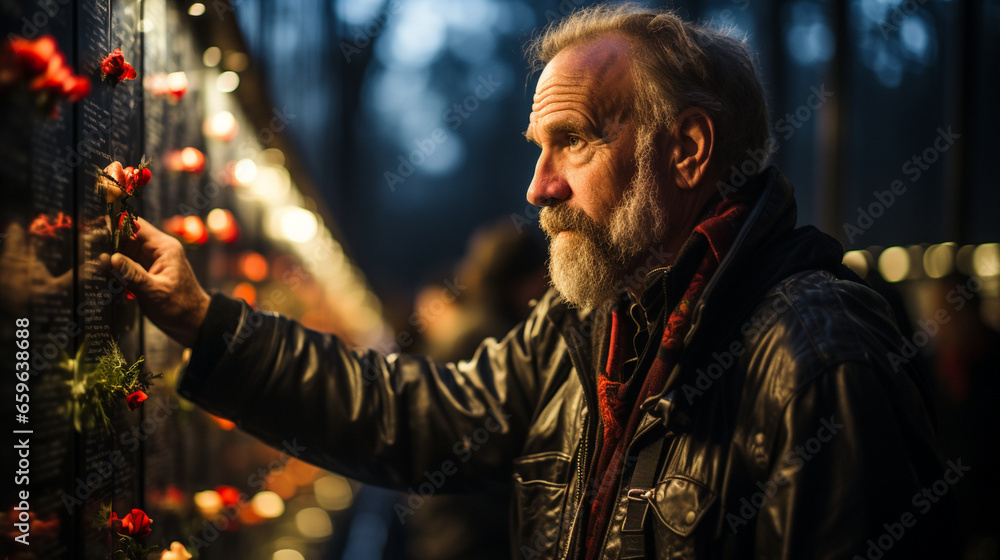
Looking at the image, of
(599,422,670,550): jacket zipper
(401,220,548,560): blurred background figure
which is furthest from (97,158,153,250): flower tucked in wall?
(401,220,548,560): blurred background figure

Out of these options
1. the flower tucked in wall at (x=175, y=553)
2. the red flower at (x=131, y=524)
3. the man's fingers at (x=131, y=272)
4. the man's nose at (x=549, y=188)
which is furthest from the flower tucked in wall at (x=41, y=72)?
the flower tucked in wall at (x=175, y=553)

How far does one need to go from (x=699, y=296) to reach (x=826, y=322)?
0.86 ft

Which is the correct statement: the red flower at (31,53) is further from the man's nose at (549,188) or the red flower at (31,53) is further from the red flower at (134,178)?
the man's nose at (549,188)

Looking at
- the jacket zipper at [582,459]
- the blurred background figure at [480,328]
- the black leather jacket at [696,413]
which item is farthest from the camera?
→ the blurred background figure at [480,328]

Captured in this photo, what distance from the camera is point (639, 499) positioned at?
1446 mm

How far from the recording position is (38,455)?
110cm

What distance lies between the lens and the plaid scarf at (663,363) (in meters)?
1.49

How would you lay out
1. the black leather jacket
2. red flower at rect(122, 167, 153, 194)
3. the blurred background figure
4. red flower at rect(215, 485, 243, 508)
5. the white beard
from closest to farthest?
the black leather jacket
red flower at rect(122, 167, 153, 194)
the white beard
red flower at rect(215, 485, 243, 508)
the blurred background figure

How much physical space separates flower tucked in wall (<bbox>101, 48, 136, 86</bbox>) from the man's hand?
311 millimetres

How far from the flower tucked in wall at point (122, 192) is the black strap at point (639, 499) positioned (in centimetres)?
117

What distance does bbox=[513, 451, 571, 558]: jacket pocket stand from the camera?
1.71 meters

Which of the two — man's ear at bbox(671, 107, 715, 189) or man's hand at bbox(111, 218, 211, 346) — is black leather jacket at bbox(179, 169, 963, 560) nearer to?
man's hand at bbox(111, 218, 211, 346)

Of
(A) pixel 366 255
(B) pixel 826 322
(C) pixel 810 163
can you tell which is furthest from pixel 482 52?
(B) pixel 826 322

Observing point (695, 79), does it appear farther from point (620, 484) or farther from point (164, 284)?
point (164, 284)
